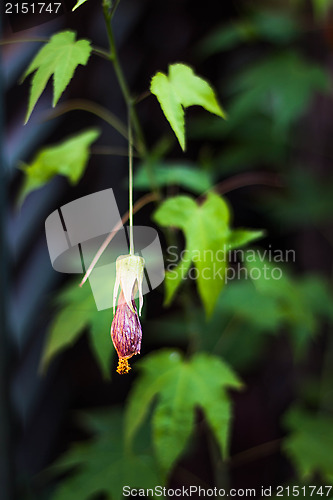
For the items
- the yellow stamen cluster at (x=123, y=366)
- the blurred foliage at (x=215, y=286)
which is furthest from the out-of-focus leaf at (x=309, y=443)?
the yellow stamen cluster at (x=123, y=366)

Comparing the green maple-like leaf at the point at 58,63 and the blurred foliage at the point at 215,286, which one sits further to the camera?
the blurred foliage at the point at 215,286

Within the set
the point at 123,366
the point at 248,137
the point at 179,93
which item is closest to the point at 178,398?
the point at 123,366

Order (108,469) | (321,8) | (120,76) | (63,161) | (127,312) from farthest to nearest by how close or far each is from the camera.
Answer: (321,8), (108,469), (63,161), (120,76), (127,312)

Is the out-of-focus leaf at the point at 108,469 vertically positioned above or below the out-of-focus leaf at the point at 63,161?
below

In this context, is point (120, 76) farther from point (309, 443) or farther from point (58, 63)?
point (309, 443)

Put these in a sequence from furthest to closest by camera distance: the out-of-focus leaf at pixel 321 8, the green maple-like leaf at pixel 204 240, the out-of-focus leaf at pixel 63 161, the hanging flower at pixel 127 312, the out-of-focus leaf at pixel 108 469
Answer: the out-of-focus leaf at pixel 321 8 → the out-of-focus leaf at pixel 108 469 → the out-of-focus leaf at pixel 63 161 → the green maple-like leaf at pixel 204 240 → the hanging flower at pixel 127 312

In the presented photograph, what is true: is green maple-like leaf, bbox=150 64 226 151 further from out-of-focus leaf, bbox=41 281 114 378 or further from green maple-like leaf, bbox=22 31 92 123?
out-of-focus leaf, bbox=41 281 114 378

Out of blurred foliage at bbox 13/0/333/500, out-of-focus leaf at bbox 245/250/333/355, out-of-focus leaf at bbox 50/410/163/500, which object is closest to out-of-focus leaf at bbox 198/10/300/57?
blurred foliage at bbox 13/0/333/500

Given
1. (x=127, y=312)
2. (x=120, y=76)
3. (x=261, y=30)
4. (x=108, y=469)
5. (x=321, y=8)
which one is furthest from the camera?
(x=261, y=30)

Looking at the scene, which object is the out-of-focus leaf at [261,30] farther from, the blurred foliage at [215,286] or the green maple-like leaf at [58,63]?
the green maple-like leaf at [58,63]
